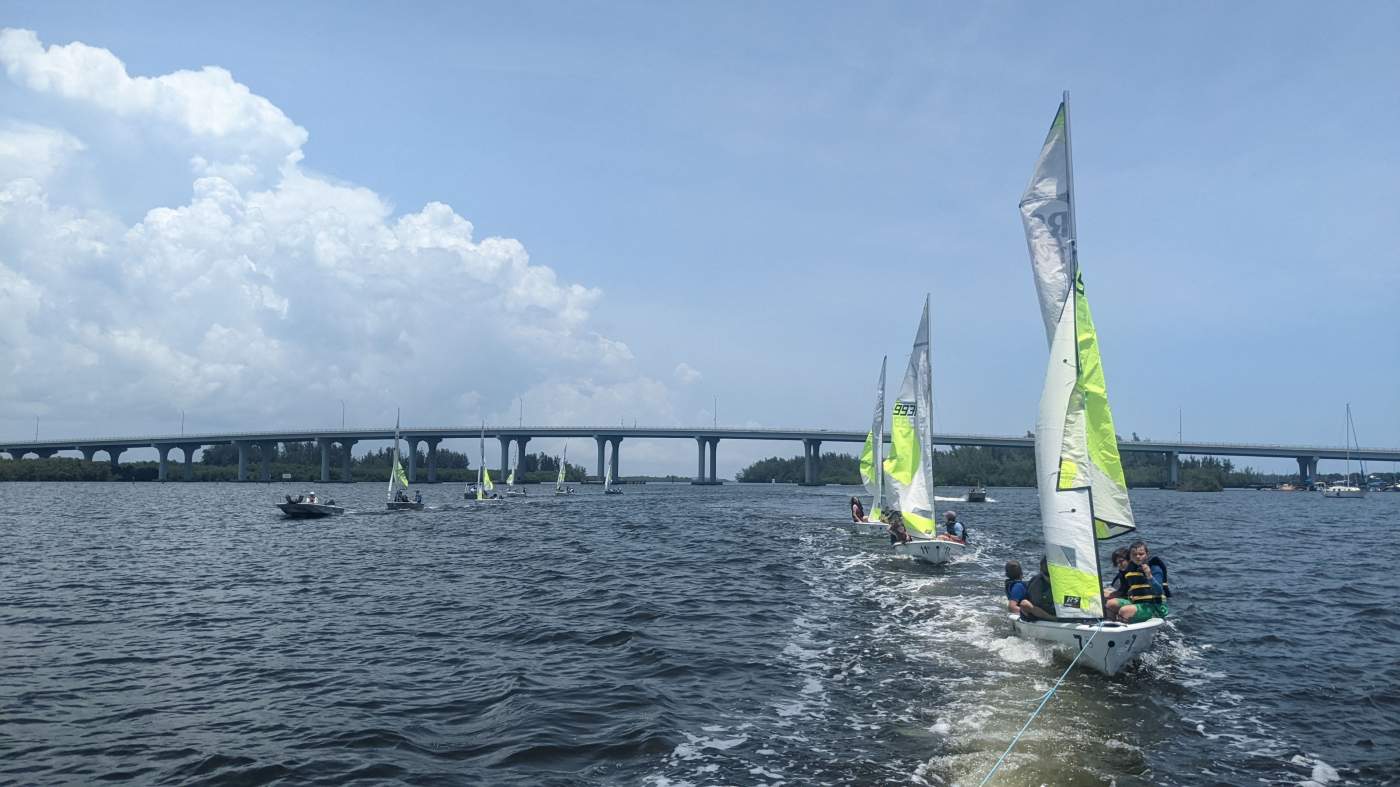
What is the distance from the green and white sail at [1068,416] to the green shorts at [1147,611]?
1.32 metres

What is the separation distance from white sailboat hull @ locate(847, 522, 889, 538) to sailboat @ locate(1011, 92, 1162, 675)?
26210 millimetres

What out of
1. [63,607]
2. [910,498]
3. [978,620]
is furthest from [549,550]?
[978,620]

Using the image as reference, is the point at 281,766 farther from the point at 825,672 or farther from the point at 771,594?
the point at 771,594

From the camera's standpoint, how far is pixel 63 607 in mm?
21109

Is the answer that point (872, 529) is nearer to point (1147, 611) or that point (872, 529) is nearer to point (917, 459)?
point (917, 459)

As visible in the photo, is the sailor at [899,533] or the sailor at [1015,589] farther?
the sailor at [899,533]

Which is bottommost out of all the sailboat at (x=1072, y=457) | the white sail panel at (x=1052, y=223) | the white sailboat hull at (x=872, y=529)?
the white sailboat hull at (x=872, y=529)

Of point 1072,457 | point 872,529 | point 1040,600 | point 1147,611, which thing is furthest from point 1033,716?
point 872,529

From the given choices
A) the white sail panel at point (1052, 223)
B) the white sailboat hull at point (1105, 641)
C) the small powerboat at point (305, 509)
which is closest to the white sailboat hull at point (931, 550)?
the white sailboat hull at point (1105, 641)

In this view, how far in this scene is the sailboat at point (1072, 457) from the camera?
14.5 meters

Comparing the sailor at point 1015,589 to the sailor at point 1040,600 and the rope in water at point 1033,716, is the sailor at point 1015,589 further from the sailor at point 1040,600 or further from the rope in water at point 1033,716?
the rope in water at point 1033,716

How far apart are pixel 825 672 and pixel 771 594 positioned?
875cm

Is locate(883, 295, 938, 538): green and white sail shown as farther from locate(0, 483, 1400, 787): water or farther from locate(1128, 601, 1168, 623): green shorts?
locate(1128, 601, 1168, 623): green shorts

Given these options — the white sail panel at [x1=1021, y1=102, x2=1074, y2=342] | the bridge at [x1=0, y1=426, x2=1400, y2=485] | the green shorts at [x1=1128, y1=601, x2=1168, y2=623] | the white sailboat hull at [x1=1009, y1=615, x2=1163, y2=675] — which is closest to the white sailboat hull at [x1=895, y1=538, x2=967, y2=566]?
the green shorts at [x1=1128, y1=601, x2=1168, y2=623]
